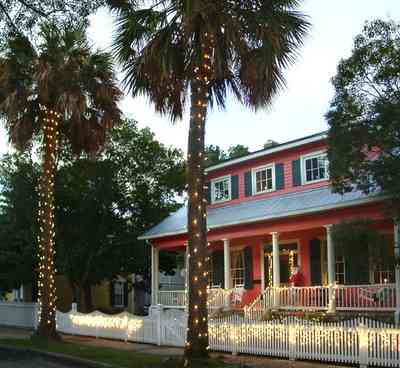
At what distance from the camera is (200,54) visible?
1499cm

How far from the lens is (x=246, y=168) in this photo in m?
27.2

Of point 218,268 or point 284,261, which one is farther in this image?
point 218,268

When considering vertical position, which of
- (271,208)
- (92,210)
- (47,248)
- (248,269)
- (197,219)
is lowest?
(248,269)

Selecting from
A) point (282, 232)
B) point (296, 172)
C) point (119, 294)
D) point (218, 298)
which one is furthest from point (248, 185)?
point (119, 294)

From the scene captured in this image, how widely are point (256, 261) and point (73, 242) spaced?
9.46m

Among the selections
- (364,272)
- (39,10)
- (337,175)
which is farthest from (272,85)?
(364,272)

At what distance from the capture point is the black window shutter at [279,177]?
2541 centimetres

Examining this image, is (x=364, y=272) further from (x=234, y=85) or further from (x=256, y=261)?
(x=234, y=85)

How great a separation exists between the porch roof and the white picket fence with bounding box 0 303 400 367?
3.58 metres

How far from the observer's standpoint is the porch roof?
20156mm

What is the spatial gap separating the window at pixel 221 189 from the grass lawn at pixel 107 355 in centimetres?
1005

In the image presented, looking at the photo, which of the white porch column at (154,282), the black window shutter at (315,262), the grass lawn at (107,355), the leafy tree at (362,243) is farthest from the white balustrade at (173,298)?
the leafy tree at (362,243)

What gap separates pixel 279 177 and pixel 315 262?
366cm

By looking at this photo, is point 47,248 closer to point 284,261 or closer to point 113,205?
point 284,261
